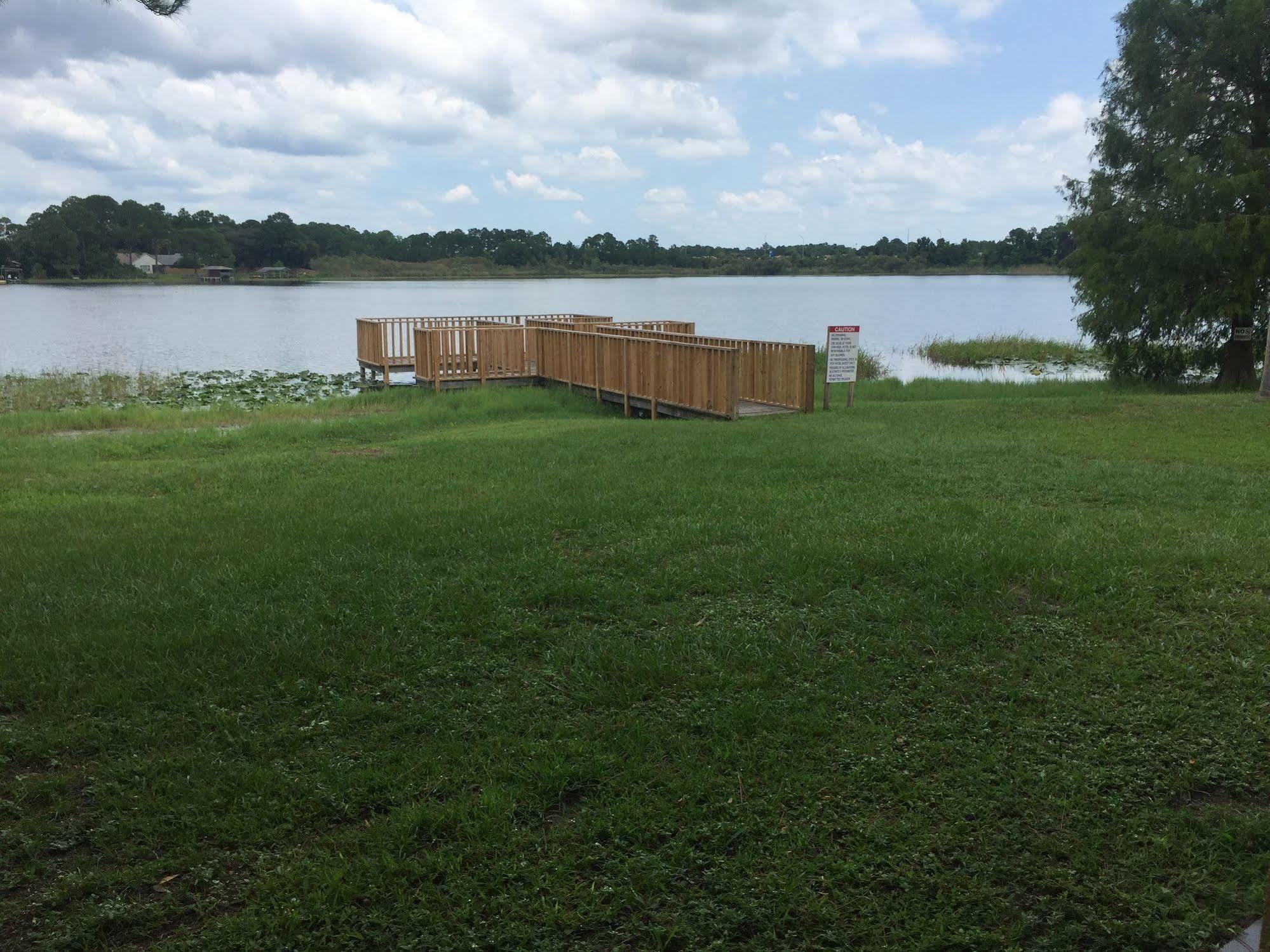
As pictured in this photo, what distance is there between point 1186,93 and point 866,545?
1726cm

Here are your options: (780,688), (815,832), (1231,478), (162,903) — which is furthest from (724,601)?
(1231,478)

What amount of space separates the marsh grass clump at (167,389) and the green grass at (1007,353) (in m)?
18.4

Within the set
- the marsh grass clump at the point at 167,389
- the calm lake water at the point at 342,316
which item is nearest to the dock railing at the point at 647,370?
the marsh grass clump at the point at 167,389

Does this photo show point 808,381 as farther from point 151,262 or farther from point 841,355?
point 151,262

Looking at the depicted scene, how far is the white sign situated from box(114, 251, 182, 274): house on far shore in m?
100

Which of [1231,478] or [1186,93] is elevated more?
[1186,93]

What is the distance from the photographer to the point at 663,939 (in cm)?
260

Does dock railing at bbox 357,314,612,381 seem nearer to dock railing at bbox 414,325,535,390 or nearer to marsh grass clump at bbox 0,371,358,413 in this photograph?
marsh grass clump at bbox 0,371,358,413

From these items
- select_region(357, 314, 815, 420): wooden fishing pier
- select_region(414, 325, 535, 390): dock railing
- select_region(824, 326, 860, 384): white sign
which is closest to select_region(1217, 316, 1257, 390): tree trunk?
select_region(824, 326, 860, 384): white sign

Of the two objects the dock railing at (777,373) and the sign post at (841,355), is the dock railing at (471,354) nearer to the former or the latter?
the dock railing at (777,373)

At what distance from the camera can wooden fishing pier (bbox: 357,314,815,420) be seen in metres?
13.9

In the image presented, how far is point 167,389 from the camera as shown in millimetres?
22453

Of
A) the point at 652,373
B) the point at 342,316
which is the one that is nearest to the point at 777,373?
the point at 652,373

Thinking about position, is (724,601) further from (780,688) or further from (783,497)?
(783,497)
